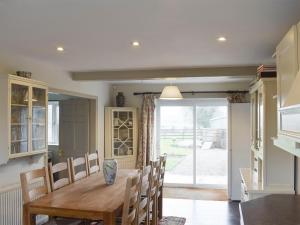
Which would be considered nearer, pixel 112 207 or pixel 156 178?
pixel 112 207

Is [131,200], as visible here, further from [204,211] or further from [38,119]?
[204,211]

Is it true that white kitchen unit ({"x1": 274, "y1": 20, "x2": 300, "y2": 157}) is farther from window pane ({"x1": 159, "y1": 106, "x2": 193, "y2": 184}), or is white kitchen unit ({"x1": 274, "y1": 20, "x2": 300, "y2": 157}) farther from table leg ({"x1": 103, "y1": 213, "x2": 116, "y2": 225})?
window pane ({"x1": 159, "y1": 106, "x2": 193, "y2": 184})

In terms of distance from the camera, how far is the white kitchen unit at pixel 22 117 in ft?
11.9

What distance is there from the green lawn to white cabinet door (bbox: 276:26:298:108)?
5.34 metres

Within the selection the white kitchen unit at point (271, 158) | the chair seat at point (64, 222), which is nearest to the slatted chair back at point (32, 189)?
the chair seat at point (64, 222)

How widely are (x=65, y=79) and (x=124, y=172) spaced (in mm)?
1873

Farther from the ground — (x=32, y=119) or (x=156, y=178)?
(x=32, y=119)

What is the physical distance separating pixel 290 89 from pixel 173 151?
592 centimetres

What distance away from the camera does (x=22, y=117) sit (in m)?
4.06

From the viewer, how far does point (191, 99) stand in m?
7.58

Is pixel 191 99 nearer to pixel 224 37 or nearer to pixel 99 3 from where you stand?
pixel 224 37

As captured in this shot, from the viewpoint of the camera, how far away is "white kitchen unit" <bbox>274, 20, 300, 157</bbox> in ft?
5.82

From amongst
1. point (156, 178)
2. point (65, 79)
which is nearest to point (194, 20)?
point (156, 178)

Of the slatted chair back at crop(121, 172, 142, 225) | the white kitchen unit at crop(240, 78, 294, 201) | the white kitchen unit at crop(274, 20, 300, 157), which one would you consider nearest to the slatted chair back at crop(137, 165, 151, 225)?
the slatted chair back at crop(121, 172, 142, 225)
